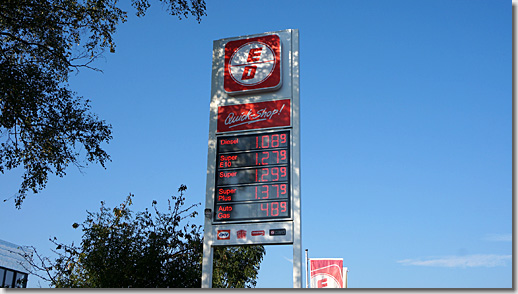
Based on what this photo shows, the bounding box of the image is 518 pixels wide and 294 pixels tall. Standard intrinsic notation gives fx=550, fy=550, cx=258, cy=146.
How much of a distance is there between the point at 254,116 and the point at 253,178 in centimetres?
162

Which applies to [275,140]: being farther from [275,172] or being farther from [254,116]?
[254,116]

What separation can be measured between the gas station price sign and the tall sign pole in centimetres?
2

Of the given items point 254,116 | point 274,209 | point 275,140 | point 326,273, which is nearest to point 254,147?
point 275,140

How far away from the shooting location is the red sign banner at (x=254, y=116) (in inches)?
476

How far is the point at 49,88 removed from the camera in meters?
11.4

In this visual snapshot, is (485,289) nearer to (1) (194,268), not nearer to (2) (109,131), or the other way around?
(2) (109,131)

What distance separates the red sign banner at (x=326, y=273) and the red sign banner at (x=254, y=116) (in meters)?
10.5

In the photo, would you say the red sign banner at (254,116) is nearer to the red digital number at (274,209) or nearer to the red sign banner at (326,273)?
the red digital number at (274,209)

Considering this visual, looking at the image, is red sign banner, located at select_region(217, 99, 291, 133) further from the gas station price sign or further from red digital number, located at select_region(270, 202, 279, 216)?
red digital number, located at select_region(270, 202, 279, 216)

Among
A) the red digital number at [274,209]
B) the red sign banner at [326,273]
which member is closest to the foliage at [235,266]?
the red sign banner at [326,273]

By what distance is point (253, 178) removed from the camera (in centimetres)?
Answer: 1136

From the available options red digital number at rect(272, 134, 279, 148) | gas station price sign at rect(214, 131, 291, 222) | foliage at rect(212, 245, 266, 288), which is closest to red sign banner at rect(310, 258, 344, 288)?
foliage at rect(212, 245, 266, 288)

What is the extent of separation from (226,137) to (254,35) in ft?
8.75

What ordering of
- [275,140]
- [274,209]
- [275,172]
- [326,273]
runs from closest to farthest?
[274,209]
[275,172]
[275,140]
[326,273]
